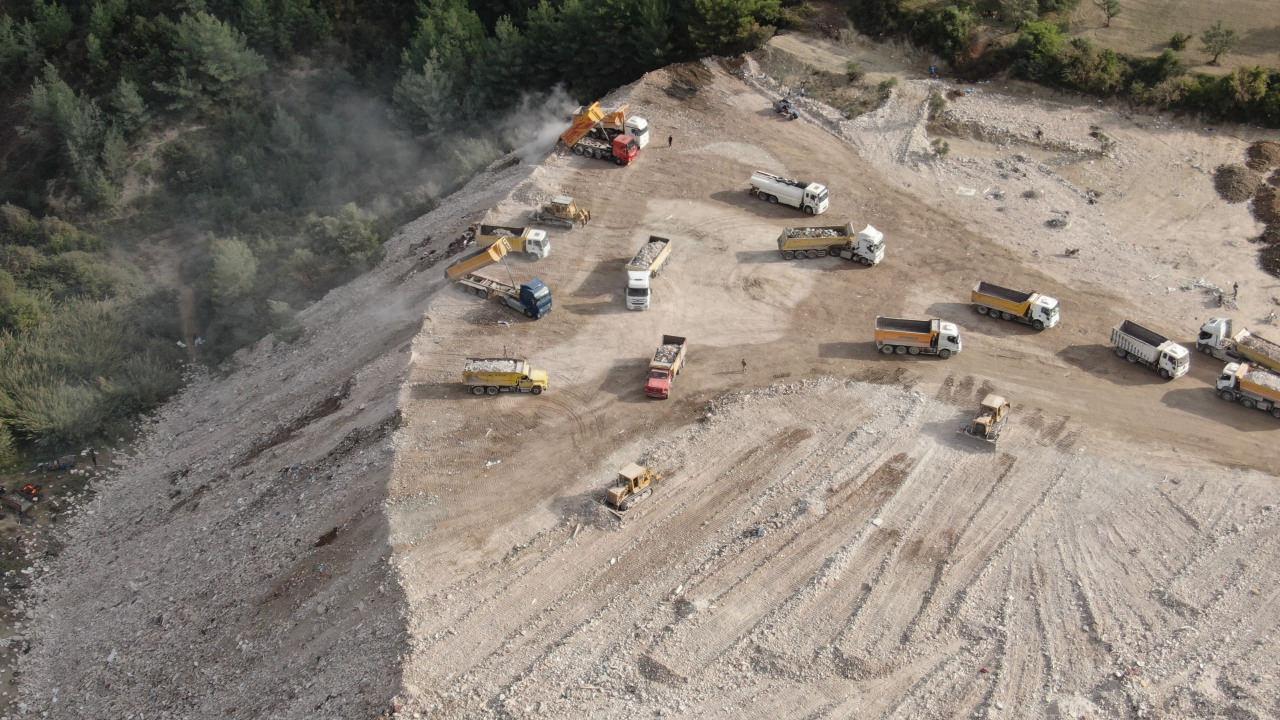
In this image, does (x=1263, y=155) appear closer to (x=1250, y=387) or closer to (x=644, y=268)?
(x=1250, y=387)

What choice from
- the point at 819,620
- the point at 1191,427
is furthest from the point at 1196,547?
the point at 819,620

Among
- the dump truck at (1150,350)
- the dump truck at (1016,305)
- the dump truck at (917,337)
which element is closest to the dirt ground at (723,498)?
the dump truck at (917,337)

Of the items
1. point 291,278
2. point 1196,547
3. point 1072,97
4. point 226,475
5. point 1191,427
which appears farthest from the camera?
point 1072,97

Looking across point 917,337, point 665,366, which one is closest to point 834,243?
point 917,337

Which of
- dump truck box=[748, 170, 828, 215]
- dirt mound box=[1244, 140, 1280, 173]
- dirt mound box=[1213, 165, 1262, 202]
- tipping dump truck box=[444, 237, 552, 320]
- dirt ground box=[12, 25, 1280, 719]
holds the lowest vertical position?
dirt ground box=[12, 25, 1280, 719]

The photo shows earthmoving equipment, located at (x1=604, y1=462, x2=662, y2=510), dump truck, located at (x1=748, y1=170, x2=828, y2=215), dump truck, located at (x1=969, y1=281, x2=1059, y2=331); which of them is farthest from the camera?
dump truck, located at (x1=748, y1=170, x2=828, y2=215)

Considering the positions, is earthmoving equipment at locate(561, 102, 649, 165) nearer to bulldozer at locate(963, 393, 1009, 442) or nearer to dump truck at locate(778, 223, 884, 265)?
dump truck at locate(778, 223, 884, 265)

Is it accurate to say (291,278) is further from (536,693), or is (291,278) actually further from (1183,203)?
(1183,203)

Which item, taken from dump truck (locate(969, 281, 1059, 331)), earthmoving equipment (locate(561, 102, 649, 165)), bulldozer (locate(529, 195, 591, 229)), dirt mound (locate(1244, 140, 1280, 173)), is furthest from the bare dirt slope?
dirt mound (locate(1244, 140, 1280, 173))
